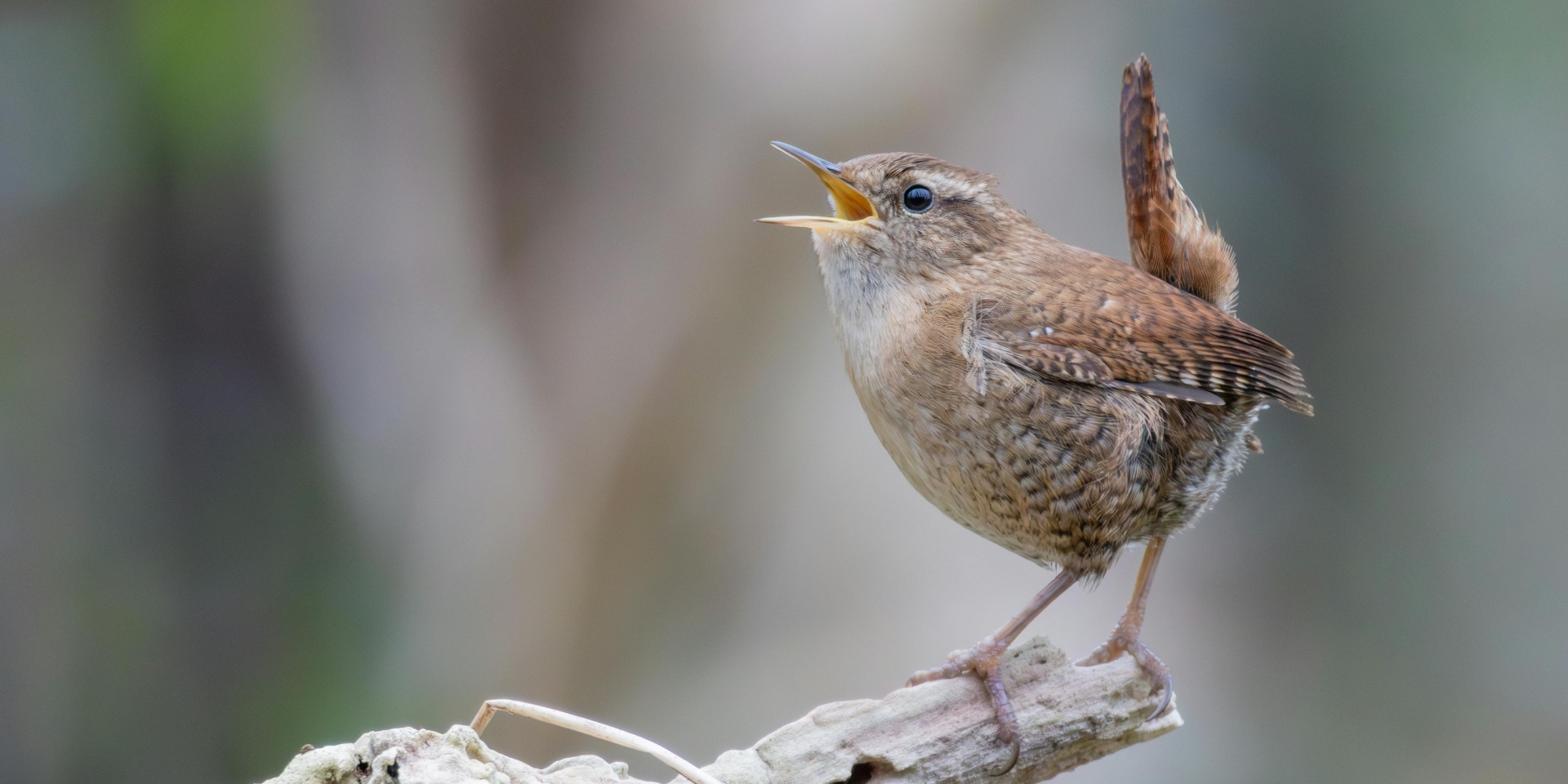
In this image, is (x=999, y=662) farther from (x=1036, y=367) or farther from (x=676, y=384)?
(x=676, y=384)

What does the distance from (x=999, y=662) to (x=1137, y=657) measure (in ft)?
0.85

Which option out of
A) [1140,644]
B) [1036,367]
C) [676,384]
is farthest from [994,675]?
[676,384]

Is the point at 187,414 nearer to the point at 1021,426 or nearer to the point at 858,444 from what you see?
the point at 858,444

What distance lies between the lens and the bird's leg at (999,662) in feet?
5.05

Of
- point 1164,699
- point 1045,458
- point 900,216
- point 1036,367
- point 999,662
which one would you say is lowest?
point 1164,699

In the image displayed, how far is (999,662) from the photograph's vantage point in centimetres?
162

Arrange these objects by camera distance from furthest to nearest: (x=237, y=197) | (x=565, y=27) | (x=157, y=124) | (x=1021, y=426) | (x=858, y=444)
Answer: (x=858, y=444)
(x=565, y=27)
(x=237, y=197)
(x=157, y=124)
(x=1021, y=426)

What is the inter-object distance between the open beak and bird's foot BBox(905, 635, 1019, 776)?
0.72 meters

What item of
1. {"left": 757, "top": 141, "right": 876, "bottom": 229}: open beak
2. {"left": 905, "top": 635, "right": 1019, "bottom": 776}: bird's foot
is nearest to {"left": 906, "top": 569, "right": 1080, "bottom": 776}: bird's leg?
{"left": 905, "top": 635, "right": 1019, "bottom": 776}: bird's foot

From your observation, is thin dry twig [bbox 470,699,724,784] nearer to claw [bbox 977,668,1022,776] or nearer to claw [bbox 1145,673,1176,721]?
claw [bbox 977,668,1022,776]

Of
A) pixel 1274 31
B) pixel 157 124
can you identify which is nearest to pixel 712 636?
pixel 157 124

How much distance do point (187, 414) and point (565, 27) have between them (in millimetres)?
2032

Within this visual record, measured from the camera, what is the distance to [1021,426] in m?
1.49

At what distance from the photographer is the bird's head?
1622mm
